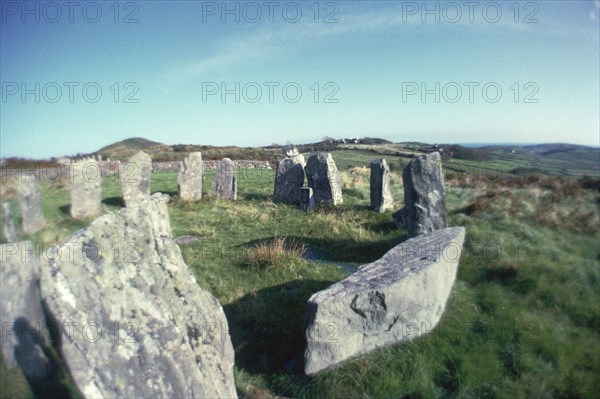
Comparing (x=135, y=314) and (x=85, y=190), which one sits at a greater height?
(x=85, y=190)

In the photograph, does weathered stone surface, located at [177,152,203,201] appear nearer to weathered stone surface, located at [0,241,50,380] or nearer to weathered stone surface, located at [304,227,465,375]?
weathered stone surface, located at [304,227,465,375]

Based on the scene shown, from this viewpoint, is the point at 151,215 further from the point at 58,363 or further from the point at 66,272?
the point at 58,363

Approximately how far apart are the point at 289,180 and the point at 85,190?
8507 mm

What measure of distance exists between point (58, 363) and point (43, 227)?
5.31 metres

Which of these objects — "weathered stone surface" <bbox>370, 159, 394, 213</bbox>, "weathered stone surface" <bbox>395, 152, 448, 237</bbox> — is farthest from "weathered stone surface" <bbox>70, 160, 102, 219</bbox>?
"weathered stone surface" <bbox>370, 159, 394, 213</bbox>

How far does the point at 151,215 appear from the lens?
4.91m

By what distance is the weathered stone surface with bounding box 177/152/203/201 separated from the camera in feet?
59.1

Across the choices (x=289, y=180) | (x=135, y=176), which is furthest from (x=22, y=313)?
(x=289, y=180)

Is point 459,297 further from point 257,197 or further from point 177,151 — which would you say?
point 177,151

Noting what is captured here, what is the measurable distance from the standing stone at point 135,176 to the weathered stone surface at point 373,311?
13.0m

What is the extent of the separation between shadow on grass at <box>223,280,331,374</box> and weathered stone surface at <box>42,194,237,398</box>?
141 cm

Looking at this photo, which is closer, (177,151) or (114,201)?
(114,201)

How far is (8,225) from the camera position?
6.35m

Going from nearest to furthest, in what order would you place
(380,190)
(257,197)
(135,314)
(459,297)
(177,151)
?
(135,314) → (459,297) → (380,190) → (257,197) → (177,151)
